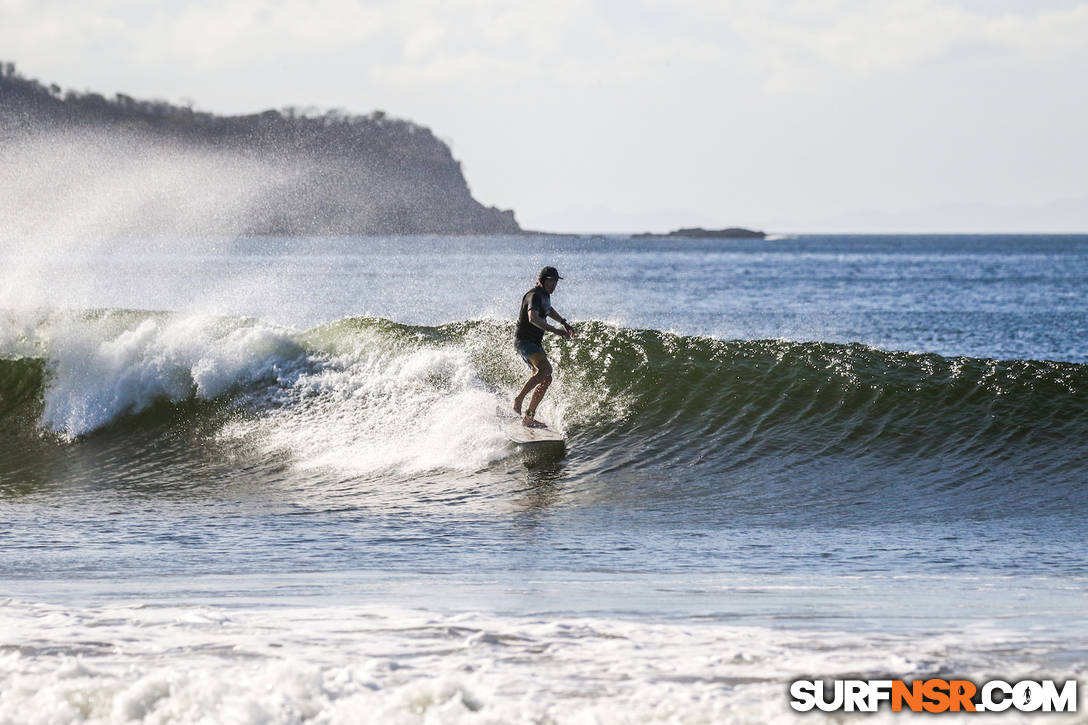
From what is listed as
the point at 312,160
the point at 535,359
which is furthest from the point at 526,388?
the point at 312,160

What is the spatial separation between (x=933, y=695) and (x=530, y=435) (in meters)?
7.39

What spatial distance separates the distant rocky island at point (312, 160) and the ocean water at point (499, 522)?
5387 centimetres

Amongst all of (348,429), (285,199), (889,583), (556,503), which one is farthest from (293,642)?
(285,199)

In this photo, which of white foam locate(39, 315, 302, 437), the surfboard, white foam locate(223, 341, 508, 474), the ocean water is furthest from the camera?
white foam locate(39, 315, 302, 437)

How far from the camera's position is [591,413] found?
13.6 meters

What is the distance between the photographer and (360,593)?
6762 millimetres

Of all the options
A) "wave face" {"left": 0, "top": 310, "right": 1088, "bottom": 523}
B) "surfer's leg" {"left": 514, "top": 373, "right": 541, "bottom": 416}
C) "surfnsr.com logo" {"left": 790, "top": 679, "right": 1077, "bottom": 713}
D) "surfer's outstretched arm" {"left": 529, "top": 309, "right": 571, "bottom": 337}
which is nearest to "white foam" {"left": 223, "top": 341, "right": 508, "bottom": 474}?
"wave face" {"left": 0, "top": 310, "right": 1088, "bottom": 523}

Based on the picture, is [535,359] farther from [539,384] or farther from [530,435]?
[530,435]

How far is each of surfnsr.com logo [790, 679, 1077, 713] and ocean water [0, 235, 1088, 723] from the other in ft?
0.35

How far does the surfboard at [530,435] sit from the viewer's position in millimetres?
11797

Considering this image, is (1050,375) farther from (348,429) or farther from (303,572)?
(303,572)

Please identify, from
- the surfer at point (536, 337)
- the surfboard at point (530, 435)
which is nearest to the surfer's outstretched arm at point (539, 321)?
the surfer at point (536, 337)

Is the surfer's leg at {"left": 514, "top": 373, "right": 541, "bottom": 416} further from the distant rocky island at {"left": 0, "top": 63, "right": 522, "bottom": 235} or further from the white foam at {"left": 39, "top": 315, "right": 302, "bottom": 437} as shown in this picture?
the distant rocky island at {"left": 0, "top": 63, "right": 522, "bottom": 235}

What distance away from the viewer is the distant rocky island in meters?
80.2
